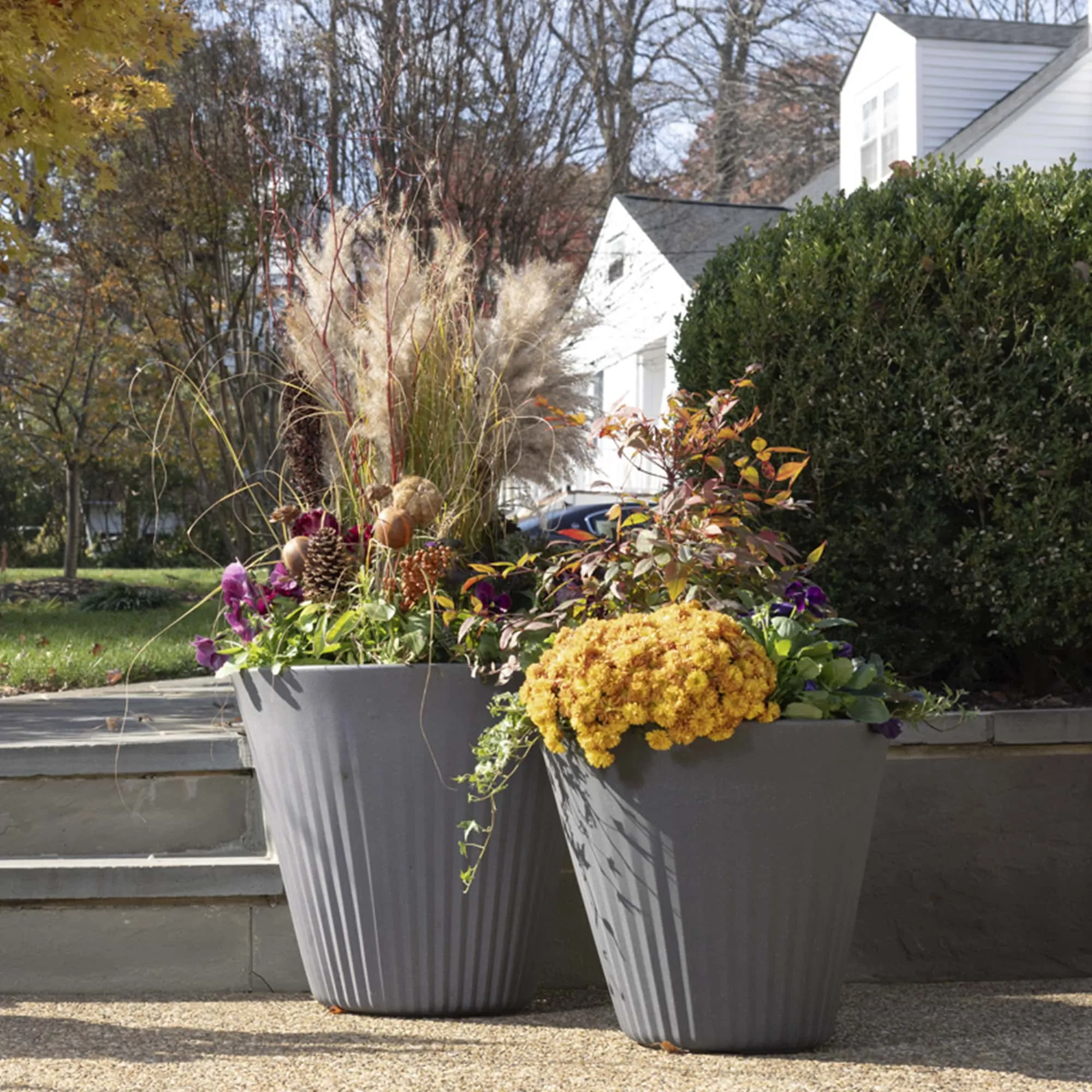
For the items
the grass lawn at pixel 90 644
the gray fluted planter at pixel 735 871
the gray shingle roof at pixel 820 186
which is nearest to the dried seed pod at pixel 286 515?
the grass lawn at pixel 90 644

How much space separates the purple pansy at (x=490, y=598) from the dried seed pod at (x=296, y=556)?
1.30 feet

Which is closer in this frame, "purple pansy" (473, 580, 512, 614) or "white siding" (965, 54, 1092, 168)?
"purple pansy" (473, 580, 512, 614)

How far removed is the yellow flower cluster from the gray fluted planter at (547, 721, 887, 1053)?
59 millimetres

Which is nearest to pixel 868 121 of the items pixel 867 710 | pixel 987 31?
pixel 987 31

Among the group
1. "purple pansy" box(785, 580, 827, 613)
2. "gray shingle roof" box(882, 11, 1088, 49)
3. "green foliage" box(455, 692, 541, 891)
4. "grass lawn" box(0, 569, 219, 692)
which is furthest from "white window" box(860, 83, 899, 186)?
"green foliage" box(455, 692, 541, 891)

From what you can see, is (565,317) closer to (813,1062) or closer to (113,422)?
(813,1062)

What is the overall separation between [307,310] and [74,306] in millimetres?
12257

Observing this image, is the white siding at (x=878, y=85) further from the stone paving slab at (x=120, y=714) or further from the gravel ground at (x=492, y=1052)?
the gravel ground at (x=492, y=1052)

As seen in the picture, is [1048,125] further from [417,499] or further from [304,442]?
[417,499]

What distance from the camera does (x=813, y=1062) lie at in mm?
2412

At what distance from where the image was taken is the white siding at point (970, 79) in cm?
1348

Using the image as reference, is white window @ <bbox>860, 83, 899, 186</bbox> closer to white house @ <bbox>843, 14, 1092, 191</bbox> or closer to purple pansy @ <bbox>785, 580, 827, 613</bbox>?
white house @ <bbox>843, 14, 1092, 191</bbox>

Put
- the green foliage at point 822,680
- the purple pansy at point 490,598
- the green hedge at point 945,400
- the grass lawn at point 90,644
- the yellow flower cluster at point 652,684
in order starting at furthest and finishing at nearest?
the grass lawn at point 90,644 < the green hedge at point 945,400 < the purple pansy at point 490,598 < the green foliage at point 822,680 < the yellow flower cluster at point 652,684

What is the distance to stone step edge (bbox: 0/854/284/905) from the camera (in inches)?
117
